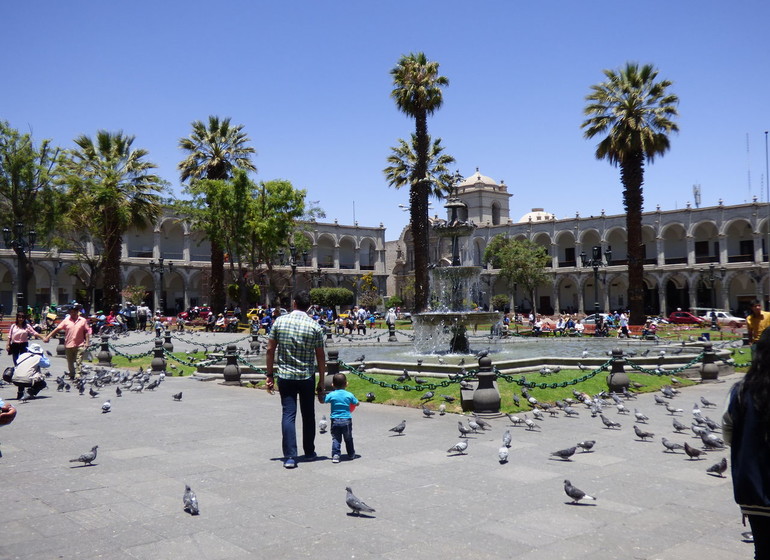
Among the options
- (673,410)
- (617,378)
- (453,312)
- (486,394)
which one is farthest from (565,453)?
(453,312)

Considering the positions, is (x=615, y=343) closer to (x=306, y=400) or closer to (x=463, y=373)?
(x=463, y=373)

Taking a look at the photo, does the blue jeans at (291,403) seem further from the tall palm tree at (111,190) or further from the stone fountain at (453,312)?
the tall palm tree at (111,190)

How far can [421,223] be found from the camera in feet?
99.9

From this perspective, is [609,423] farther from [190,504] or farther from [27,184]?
[27,184]

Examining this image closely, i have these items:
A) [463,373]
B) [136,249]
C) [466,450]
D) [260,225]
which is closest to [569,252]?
[260,225]

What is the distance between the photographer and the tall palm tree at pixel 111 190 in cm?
3344

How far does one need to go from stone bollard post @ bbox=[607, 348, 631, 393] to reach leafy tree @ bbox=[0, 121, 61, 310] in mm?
30983

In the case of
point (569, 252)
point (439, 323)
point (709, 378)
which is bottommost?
point (709, 378)

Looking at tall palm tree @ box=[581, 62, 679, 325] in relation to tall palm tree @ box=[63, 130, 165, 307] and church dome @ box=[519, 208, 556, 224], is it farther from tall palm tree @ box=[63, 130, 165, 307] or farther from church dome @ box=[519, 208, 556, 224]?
church dome @ box=[519, 208, 556, 224]

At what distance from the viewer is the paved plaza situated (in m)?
4.55

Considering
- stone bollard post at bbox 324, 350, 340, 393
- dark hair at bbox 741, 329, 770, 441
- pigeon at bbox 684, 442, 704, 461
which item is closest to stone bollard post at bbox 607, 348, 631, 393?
stone bollard post at bbox 324, 350, 340, 393

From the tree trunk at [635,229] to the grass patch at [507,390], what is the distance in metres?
15.5

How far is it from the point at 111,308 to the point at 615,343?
23948 millimetres

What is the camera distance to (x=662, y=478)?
20.9 ft
